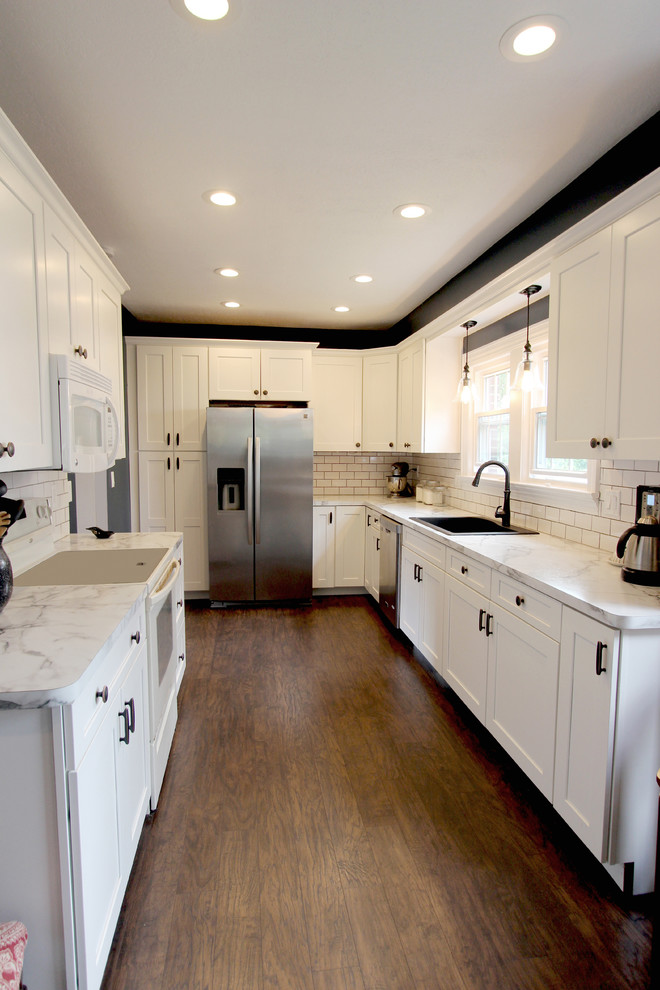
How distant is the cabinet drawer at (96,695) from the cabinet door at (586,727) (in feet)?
4.50

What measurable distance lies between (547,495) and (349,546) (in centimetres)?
214

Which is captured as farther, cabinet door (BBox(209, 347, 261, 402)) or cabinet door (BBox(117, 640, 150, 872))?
cabinet door (BBox(209, 347, 261, 402))

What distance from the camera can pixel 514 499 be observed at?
3170 millimetres

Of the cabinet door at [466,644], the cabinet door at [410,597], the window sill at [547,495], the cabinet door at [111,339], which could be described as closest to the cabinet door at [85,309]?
the cabinet door at [111,339]

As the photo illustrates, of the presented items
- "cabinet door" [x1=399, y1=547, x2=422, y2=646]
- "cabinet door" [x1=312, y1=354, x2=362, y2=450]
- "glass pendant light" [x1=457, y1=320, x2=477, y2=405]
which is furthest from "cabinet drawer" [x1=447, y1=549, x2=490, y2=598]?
"cabinet door" [x1=312, y1=354, x2=362, y2=450]

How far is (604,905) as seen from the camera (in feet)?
5.01

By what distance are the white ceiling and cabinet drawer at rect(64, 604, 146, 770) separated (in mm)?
1660

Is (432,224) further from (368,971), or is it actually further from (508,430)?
(368,971)

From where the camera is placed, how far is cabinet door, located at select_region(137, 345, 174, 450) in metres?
4.35

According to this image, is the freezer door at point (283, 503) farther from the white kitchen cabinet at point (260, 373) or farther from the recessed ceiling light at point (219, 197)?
the recessed ceiling light at point (219, 197)

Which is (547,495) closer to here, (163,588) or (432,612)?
(432,612)

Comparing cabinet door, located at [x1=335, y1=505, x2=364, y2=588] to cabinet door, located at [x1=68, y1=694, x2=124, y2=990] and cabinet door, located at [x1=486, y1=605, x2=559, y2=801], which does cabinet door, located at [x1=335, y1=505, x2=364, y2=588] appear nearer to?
cabinet door, located at [x1=486, y1=605, x2=559, y2=801]

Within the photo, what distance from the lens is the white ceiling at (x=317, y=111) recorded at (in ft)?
4.56

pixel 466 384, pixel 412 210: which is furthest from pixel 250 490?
pixel 412 210
